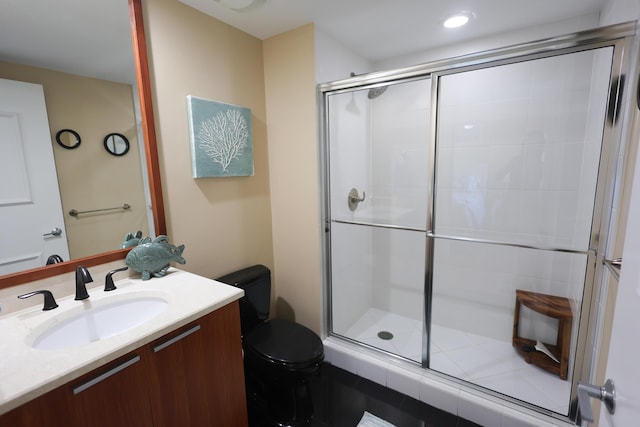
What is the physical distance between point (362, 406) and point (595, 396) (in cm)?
142

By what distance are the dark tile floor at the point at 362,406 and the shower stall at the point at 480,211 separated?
→ 242 millimetres

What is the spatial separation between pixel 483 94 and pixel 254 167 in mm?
1703

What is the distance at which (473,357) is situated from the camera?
2.02 meters

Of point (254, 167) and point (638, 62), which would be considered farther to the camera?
point (254, 167)

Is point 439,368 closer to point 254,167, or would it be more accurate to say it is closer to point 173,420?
point 173,420

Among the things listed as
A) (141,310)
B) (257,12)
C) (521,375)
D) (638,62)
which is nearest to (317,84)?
(257,12)

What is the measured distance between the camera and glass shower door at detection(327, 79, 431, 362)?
2.17 metres

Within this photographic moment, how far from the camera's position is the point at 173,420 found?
1049 millimetres

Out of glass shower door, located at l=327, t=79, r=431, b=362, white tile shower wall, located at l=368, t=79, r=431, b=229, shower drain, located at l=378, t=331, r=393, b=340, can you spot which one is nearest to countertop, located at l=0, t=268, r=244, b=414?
glass shower door, located at l=327, t=79, r=431, b=362

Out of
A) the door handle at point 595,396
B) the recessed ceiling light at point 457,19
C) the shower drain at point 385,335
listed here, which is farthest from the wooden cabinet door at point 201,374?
the recessed ceiling light at point 457,19

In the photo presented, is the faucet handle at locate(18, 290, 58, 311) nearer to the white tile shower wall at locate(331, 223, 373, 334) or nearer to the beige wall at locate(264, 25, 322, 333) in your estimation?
the beige wall at locate(264, 25, 322, 333)

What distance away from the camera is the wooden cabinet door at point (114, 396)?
811 millimetres

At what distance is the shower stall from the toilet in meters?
0.52

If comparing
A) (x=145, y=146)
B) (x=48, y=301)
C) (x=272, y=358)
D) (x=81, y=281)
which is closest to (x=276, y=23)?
(x=145, y=146)
